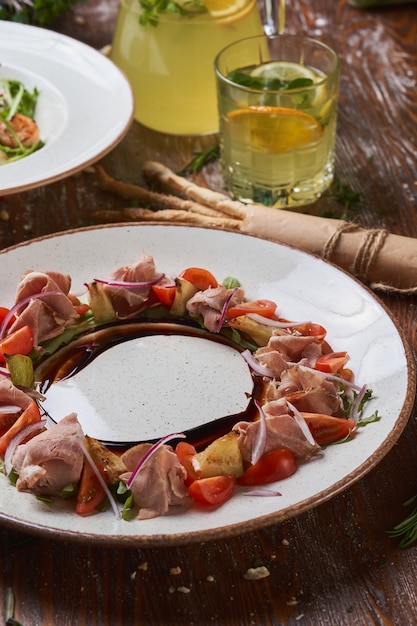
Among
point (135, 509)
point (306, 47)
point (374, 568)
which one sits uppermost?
point (306, 47)

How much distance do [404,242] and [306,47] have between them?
78 cm

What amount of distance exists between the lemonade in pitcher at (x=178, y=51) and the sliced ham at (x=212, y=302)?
107cm

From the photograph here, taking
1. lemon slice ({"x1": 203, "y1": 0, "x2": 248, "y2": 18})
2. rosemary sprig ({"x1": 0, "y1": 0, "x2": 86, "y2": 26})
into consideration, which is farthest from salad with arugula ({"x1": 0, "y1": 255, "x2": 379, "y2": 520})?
rosemary sprig ({"x1": 0, "y1": 0, "x2": 86, "y2": 26})

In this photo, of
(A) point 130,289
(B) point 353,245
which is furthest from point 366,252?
(A) point 130,289

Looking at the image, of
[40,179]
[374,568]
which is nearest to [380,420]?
[374,568]

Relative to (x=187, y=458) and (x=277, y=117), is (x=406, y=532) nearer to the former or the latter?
(x=187, y=458)

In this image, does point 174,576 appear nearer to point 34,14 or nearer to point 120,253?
point 120,253

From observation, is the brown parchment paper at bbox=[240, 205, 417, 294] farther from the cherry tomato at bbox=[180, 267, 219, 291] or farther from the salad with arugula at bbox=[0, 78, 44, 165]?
the salad with arugula at bbox=[0, 78, 44, 165]

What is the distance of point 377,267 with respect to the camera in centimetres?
246

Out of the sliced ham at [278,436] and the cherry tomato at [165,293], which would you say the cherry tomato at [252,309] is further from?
the sliced ham at [278,436]

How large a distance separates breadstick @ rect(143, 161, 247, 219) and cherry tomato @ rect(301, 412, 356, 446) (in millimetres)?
954

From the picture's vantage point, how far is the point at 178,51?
2936 mm

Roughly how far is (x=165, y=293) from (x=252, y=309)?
0.74ft

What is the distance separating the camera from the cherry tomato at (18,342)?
2.02 meters
